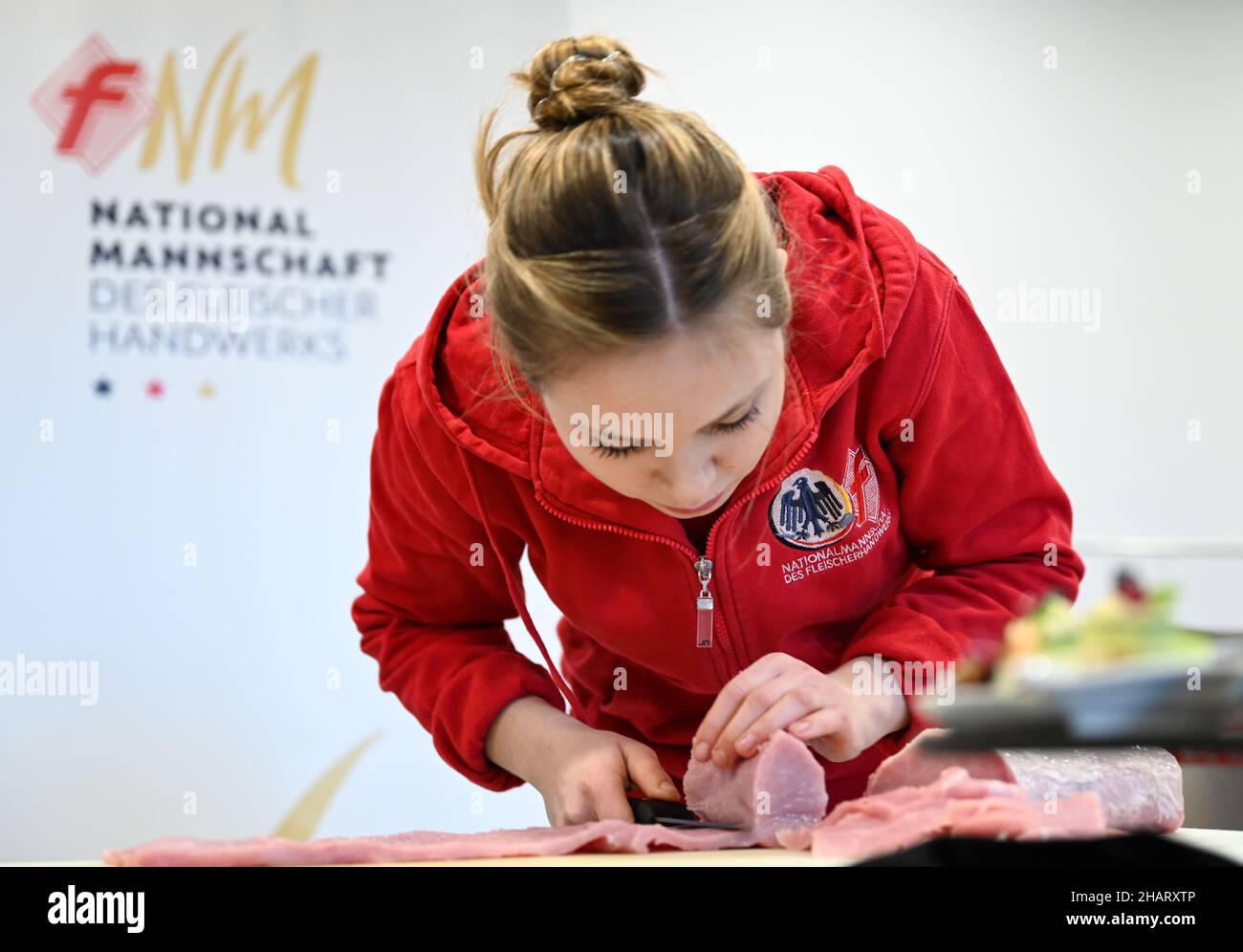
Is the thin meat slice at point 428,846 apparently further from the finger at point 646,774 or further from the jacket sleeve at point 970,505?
the jacket sleeve at point 970,505

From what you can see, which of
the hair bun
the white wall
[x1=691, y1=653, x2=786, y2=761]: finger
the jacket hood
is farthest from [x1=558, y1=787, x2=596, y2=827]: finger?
the white wall

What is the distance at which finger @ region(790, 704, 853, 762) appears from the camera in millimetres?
1013

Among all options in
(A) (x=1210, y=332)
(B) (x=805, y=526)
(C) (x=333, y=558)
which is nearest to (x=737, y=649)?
(B) (x=805, y=526)

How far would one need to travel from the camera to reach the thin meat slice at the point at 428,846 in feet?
2.60

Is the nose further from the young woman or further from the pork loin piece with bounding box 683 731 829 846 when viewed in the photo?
the pork loin piece with bounding box 683 731 829 846

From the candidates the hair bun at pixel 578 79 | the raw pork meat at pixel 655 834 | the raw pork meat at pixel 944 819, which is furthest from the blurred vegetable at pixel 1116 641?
the hair bun at pixel 578 79

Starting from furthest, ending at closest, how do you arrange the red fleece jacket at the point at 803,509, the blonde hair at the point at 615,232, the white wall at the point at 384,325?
1. the white wall at the point at 384,325
2. the red fleece jacket at the point at 803,509
3. the blonde hair at the point at 615,232

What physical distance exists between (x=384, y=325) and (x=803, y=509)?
1.89 m

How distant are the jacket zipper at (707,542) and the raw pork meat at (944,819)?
0.83 feet

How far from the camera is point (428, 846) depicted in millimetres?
922

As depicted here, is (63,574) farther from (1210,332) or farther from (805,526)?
(1210,332)

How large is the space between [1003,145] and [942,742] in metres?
2.56

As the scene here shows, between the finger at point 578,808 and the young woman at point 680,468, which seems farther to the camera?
the finger at point 578,808
